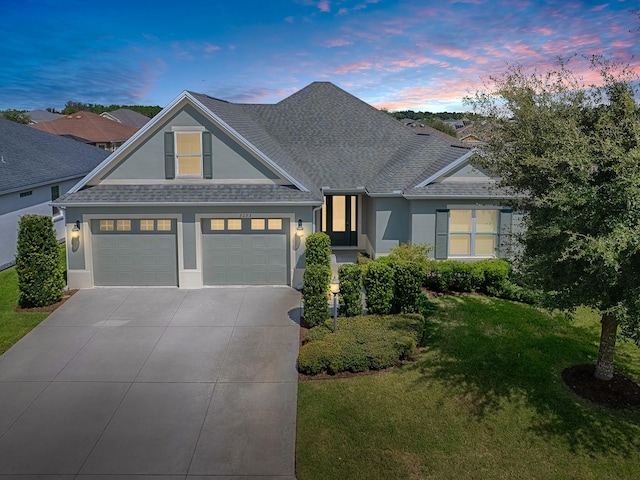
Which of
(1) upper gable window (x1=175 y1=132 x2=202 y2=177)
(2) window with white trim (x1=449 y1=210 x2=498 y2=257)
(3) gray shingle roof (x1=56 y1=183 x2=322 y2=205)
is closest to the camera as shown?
(3) gray shingle roof (x1=56 y1=183 x2=322 y2=205)

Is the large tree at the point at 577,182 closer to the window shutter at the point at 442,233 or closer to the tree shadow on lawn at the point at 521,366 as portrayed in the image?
the tree shadow on lawn at the point at 521,366

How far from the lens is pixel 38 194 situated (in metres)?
21.4

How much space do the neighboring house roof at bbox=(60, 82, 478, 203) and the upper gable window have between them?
578 millimetres

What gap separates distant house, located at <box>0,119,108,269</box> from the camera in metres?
18.9

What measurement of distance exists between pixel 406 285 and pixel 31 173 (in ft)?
55.4

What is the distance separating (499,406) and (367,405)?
2.31 m

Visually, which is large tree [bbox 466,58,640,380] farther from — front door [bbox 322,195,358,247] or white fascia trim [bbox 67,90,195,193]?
front door [bbox 322,195,358,247]

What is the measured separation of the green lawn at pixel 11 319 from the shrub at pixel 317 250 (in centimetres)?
731

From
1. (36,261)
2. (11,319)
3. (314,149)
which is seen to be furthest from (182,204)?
(314,149)

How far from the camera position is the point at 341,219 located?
21.3 metres

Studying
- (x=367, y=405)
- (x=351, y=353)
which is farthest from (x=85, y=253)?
(x=367, y=405)

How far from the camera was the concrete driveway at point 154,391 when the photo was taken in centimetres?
768

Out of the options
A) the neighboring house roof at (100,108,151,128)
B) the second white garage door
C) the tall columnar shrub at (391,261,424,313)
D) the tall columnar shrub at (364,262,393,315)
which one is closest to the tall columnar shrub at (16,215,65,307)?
the second white garage door

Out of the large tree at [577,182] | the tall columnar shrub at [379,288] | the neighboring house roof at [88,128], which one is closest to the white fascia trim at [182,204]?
the tall columnar shrub at [379,288]
